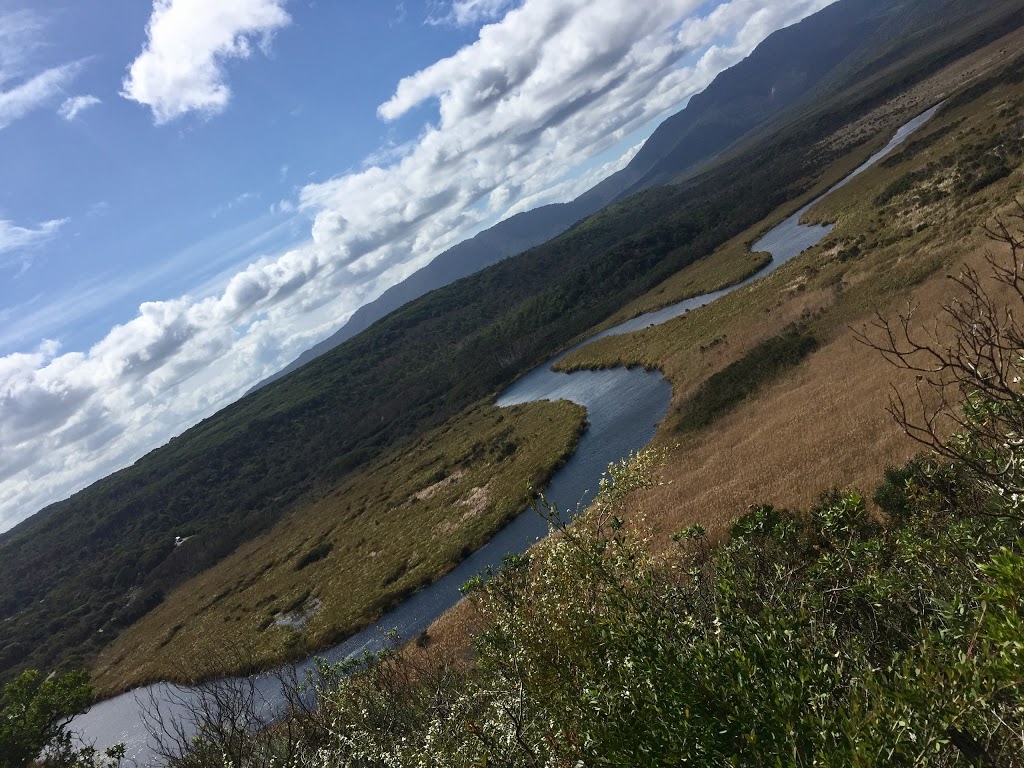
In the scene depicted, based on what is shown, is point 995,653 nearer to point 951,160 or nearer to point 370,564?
point 370,564

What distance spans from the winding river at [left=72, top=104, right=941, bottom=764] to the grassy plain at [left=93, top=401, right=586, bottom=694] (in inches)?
65.6

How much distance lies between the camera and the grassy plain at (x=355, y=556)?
51.1 meters

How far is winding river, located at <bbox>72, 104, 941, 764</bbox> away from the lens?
145 ft

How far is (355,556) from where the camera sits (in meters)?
64.6

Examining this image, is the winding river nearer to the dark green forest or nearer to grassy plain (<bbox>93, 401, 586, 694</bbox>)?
grassy plain (<bbox>93, 401, 586, 694</bbox>)

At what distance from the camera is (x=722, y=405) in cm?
4244

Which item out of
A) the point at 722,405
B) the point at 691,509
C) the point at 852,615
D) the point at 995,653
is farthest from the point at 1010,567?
the point at 722,405

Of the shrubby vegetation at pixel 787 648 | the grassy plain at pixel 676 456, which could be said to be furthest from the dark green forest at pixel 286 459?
the shrubby vegetation at pixel 787 648

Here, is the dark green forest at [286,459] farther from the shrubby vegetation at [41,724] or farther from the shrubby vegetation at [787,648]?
the shrubby vegetation at [787,648]

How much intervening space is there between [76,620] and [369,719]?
130600 millimetres

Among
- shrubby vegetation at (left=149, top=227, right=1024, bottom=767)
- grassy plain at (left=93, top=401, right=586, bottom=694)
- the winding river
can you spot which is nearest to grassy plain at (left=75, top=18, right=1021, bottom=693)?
grassy plain at (left=93, top=401, right=586, bottom=694)

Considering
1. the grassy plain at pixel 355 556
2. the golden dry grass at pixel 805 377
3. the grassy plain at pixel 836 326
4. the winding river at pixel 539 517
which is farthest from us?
the grassy plain at pixel 355 556

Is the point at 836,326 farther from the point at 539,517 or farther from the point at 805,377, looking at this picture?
the point at 539,517

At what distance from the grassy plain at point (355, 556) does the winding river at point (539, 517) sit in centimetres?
167
